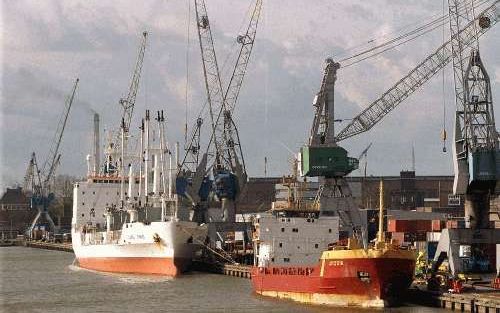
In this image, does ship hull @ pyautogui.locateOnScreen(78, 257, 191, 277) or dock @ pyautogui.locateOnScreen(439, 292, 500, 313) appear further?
ship hull @ pyautogui.locateOnScreen(78, 257, 191, 277)

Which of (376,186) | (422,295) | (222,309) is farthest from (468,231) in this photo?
(376,186)

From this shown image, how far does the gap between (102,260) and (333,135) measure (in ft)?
84.9

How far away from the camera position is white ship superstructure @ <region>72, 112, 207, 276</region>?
75.0m

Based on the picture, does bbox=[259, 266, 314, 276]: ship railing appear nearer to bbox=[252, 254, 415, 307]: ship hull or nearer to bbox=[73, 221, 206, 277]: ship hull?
bbox=[252, 254, 415, 307]: ship hull

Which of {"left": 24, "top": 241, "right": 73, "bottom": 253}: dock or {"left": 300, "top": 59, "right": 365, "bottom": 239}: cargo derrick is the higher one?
{"left": 300, "top": 59, "right": 365, "bottom": 239}: cargo derrick

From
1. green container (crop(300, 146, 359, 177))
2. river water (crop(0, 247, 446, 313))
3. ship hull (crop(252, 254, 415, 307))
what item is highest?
green container (crop(300, 146, 359, 177))

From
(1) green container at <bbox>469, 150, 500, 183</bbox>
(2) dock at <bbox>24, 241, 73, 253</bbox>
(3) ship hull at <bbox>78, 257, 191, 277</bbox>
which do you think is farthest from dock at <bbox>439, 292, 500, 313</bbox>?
(2) dock at <bbox>24, 241, 73, 253</bbox>

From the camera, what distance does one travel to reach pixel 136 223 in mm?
78750

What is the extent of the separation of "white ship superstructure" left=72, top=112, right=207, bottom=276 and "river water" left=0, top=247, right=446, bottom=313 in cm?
200

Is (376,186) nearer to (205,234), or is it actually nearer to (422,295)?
(205,234)

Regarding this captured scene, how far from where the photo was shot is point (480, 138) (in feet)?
204

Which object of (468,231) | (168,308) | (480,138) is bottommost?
(168,308)

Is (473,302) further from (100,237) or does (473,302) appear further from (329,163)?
(100,237)

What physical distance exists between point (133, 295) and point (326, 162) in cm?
2373
